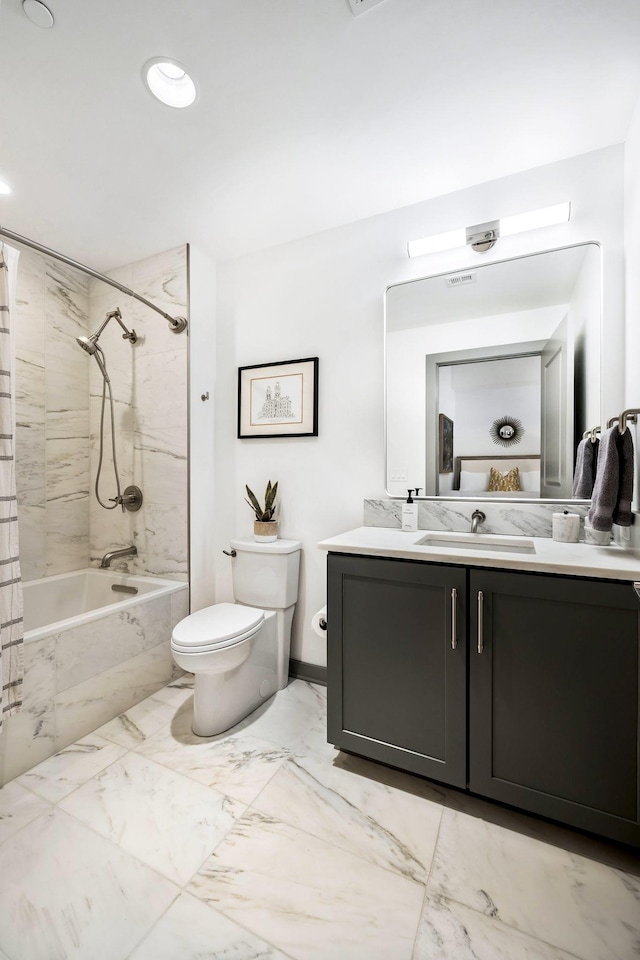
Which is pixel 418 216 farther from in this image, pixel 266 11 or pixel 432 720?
pixel 432 720

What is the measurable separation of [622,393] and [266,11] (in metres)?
1.68

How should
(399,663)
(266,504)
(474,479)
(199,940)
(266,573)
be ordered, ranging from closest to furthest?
(199,940) < (399,663) < (474,479) < (266,573) < (266,504)

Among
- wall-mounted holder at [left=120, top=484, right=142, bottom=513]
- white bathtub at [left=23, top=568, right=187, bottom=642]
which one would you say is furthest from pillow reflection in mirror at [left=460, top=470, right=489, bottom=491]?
wall-mounted holder at [left=120, top=484, right=142, bottom=513]

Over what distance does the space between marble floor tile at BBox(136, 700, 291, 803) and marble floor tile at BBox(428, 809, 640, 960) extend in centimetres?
64

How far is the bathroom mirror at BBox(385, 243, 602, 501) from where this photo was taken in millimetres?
1629

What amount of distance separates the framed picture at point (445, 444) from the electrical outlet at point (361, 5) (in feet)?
4.31

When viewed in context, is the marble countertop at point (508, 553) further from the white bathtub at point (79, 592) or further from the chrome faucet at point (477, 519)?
the white bathtub at point (79, 592)

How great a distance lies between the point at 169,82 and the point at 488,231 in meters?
1.30

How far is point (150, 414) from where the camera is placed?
95.6 inches

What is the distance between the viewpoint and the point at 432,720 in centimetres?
134

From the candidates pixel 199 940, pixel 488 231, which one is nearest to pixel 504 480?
pixel 488 231

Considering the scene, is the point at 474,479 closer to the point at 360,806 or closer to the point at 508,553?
the point at 508,553

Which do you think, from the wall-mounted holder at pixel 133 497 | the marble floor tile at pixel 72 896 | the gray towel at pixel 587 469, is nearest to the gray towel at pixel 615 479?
the gray towel at pixel 587 469

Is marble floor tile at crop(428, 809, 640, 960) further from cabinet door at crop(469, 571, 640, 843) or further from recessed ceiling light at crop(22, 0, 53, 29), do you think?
recessed ceiling light at crop(22, 0, 53, 29)
